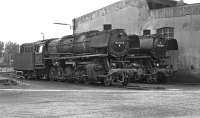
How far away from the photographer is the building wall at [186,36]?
28.7 m

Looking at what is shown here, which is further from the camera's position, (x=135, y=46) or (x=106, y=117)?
(x=135, y=46)

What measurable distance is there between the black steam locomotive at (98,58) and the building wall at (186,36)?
2.86 meters

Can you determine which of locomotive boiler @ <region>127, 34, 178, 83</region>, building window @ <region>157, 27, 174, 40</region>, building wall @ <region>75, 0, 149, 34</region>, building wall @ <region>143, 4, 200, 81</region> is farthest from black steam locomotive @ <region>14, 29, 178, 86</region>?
building wall @ <region>75, 0, 149, 34</region>

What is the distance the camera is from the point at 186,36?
29.4 metres

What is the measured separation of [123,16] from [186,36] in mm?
8941

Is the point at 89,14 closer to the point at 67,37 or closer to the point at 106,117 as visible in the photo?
the point at 67,37

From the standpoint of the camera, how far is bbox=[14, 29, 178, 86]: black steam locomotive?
22344mm

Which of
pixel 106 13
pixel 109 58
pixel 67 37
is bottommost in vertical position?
pixel 109 58

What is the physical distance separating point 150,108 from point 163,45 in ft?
52.4

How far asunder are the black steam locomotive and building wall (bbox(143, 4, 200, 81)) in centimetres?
286

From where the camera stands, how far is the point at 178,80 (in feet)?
97.9

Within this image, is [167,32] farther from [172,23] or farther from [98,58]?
[98,58]

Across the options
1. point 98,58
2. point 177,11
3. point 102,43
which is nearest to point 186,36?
point 177,11

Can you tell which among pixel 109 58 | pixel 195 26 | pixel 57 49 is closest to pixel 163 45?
pixel 195 26
